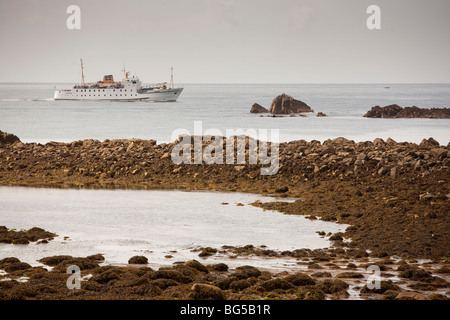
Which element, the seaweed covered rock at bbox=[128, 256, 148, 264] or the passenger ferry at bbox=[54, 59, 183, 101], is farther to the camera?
the passenger ferry at bbox=[54, 59, 183, 101]

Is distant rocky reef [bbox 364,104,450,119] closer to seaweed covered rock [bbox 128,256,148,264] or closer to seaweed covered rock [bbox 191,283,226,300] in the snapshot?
seaweed covered rock [bbox 128,256,148,264]

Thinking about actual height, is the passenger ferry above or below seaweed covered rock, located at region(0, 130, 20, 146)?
above

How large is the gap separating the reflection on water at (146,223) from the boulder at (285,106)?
46351mm

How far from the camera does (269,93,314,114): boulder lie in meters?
67.3

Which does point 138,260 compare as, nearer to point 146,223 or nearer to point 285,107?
point 146,223

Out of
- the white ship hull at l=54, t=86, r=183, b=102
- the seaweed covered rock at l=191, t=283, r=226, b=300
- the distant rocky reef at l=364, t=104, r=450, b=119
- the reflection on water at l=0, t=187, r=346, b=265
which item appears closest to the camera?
the seaweed covered rock at l=191, t=283, r=226, b=300

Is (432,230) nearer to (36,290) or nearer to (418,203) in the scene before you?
(418,203)

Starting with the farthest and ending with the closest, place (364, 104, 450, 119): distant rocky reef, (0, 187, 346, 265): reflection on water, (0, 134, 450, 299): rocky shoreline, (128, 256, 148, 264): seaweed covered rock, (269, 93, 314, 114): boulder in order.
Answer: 1. (269, 93, 314, 114): boulder
2. (364, 104, 450, 119): distant rocky reef
3. (0, 187, 346, 265): reflection on water
4. (128, 256, 148, 264): seaweed covered rock
5. (0, 134, 450, 299): rocky shoreline

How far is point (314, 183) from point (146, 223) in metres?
8.11

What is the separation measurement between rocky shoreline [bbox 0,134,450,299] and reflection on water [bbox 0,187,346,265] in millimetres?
1159

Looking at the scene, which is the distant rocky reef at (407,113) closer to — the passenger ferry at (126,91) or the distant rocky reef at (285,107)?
the distant rocky reef at (285,107)

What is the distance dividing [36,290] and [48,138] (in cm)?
3563

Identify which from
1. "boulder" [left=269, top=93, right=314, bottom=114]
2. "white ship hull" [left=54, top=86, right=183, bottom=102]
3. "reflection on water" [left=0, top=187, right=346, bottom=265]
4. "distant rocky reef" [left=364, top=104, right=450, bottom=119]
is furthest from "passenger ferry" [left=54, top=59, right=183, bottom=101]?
"reflection on water" [left=0, top=187, right=346, bottom=265]
